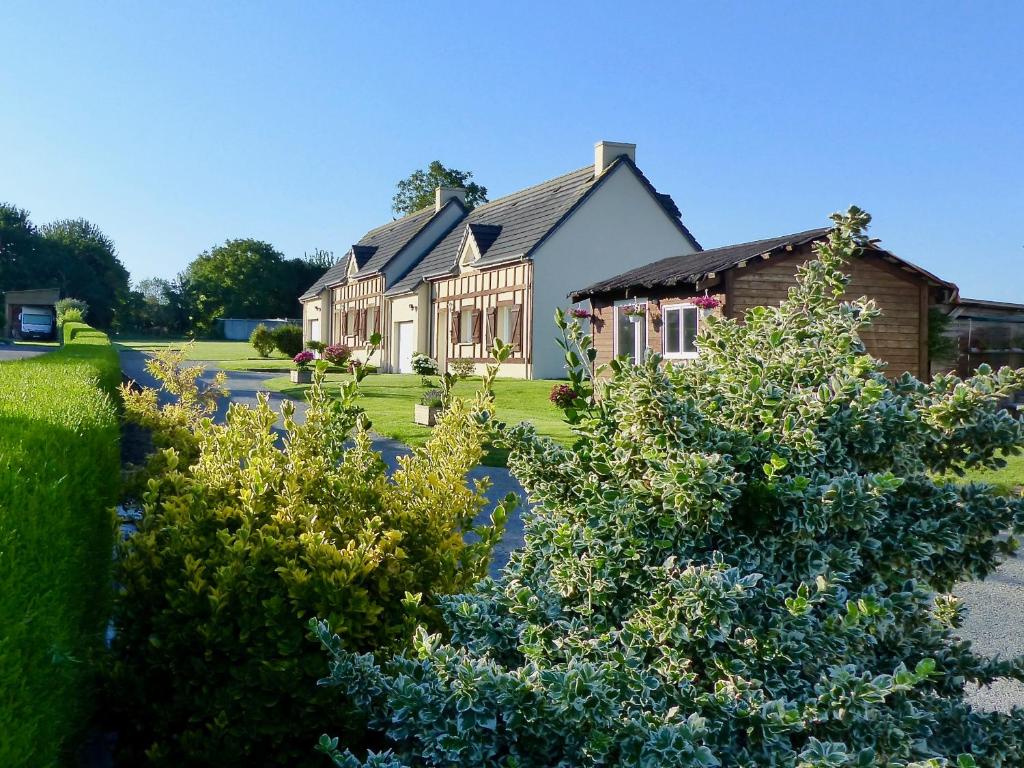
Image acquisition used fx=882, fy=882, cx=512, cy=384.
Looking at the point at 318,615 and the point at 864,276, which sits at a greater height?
the point at 864,276

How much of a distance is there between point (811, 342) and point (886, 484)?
80 centimetres

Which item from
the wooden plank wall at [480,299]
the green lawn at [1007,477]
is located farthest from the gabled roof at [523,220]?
the green lawn at [1007,477]

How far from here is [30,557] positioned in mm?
2471

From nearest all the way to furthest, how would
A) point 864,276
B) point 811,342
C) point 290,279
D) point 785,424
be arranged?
point 785,424
point 811,342
point 864,276
point 290,279

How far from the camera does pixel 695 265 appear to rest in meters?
22.9

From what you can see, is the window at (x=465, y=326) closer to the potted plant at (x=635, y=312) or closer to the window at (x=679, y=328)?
the potted plant at (x=635, y=312)

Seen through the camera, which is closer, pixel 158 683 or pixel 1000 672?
pixel 1000 672

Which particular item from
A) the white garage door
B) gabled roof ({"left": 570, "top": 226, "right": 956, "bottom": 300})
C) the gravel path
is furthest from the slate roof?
the white garage door

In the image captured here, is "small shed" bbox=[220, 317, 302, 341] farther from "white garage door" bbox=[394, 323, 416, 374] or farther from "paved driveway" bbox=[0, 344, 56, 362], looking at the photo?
"white garage door" bbox=[394, 323, 416, 374]

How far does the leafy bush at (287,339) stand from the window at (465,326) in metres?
14.3

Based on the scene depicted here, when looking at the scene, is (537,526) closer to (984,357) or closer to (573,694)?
(573,694)

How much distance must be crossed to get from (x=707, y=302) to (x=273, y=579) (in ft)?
59.5

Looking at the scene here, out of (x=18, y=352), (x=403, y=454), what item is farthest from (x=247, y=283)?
(x=403, y=454)

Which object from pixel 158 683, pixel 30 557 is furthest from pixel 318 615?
pixel 30 557
